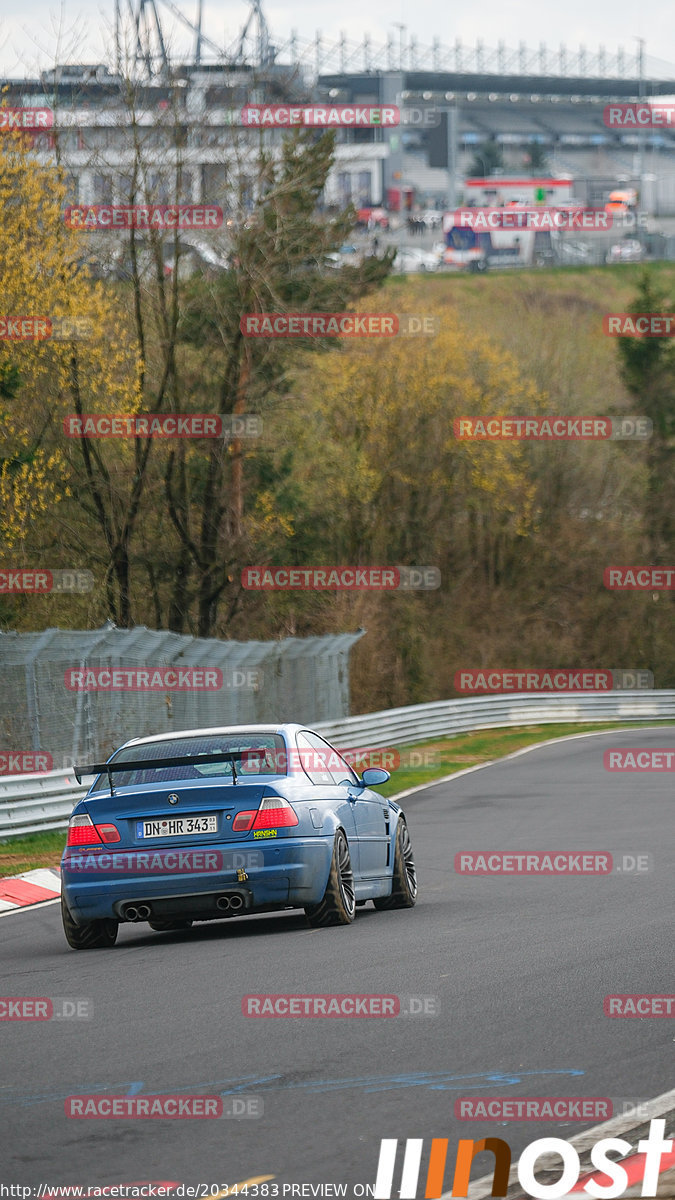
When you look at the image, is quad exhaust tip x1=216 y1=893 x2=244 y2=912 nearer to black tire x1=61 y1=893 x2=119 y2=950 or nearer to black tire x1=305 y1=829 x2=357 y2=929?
black tire x1=305 y1=829 x2=357 y2=929

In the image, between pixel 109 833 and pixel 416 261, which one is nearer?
pixel 109 833

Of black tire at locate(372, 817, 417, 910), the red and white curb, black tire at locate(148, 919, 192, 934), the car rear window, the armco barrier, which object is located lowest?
the armco barrier

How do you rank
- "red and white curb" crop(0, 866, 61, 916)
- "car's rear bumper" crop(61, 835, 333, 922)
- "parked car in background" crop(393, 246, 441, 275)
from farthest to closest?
"parked car in background" crop(393, 246, 441, 275) → "red and white curb" crop(0, 866, 61, 916) → "car's rear bumper" crop(61, 835, 333, 922)

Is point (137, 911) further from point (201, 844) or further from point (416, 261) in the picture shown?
point (416, 261)

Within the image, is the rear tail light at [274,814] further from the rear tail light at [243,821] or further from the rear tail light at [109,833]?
the rear tail light at [109,833]

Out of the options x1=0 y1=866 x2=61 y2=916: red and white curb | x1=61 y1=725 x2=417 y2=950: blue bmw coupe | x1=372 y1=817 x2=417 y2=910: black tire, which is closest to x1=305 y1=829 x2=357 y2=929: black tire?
x1=61 y1=725 x2=417 y2=950: blue bmw coupe

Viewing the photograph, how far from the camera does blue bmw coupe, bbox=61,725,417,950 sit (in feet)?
32.4

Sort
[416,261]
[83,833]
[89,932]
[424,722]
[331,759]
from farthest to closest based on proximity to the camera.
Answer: [416,261] → [424,722] → [331,759] → [89,932] → [83,833]

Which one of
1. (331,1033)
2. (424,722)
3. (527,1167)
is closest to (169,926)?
(331,1033)

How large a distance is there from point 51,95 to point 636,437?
3665 centimetres

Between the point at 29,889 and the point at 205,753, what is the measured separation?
183 inches

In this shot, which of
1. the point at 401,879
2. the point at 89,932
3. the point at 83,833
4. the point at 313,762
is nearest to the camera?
the point at 83,833

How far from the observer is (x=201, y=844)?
990cm

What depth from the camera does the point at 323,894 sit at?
1025cm
